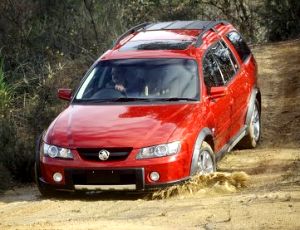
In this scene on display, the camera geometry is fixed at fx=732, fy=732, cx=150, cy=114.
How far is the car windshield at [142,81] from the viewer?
28.0 feet

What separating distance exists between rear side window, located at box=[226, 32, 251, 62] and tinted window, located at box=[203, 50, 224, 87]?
1.21 m

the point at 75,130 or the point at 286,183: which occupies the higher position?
the point at 75,130

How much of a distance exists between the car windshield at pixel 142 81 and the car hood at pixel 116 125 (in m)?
0.27

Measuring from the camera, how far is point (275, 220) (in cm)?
589

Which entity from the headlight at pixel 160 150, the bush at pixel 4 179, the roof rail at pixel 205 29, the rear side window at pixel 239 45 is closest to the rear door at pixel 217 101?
the roof rail at pixel 205 29

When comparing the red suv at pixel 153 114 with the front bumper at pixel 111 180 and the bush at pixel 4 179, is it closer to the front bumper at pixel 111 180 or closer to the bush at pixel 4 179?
the front bumper at pixel 111 180

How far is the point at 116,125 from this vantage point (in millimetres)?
7793

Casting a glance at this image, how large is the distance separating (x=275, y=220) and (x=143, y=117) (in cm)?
246

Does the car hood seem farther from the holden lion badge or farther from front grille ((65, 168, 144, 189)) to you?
A: front grille ((65, 168, 144, 189))

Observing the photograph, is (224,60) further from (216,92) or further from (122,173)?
(122,173)

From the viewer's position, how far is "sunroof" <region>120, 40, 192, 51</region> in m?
9.11

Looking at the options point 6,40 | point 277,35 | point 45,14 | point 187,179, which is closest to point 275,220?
point 187,179

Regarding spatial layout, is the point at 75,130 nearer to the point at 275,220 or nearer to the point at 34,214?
the point at 34,214

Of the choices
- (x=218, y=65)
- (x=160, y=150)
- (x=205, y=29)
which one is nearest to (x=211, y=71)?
(x=218, y=65)
